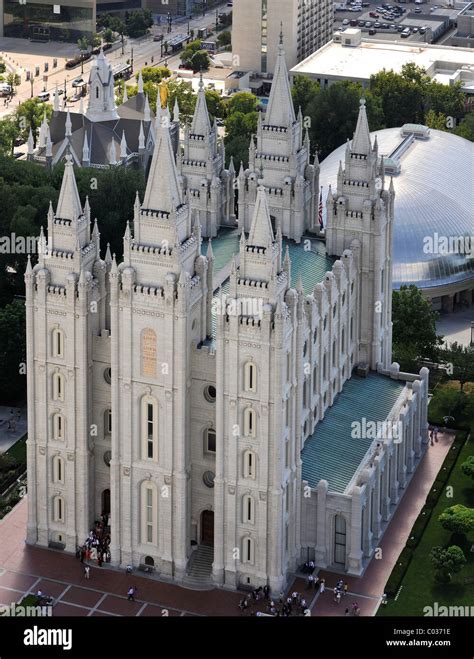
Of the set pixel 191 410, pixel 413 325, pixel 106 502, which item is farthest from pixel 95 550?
pixel 413 325

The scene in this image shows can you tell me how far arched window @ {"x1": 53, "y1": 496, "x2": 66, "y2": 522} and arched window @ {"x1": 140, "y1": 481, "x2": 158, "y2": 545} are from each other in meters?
7.42

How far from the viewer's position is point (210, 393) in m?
137

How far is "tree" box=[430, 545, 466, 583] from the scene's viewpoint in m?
140

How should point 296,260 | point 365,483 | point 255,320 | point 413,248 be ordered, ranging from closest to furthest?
point 255,320
point 365,483
point 296,260
point 413,248

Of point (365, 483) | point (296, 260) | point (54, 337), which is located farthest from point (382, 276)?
point (54, 337)

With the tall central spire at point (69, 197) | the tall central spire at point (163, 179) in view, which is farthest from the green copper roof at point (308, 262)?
the tall central spire at point (69, 197)

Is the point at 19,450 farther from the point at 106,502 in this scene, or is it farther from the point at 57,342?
the point at 57,342

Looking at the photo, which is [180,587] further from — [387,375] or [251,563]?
[387,375]

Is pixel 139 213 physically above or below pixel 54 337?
above

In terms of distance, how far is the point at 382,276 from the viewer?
15875cm

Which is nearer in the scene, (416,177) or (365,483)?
(365,483)

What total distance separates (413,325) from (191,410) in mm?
40877

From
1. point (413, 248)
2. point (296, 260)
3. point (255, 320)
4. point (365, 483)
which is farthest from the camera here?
point (413, 248)

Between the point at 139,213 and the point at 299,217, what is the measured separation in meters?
29.7
